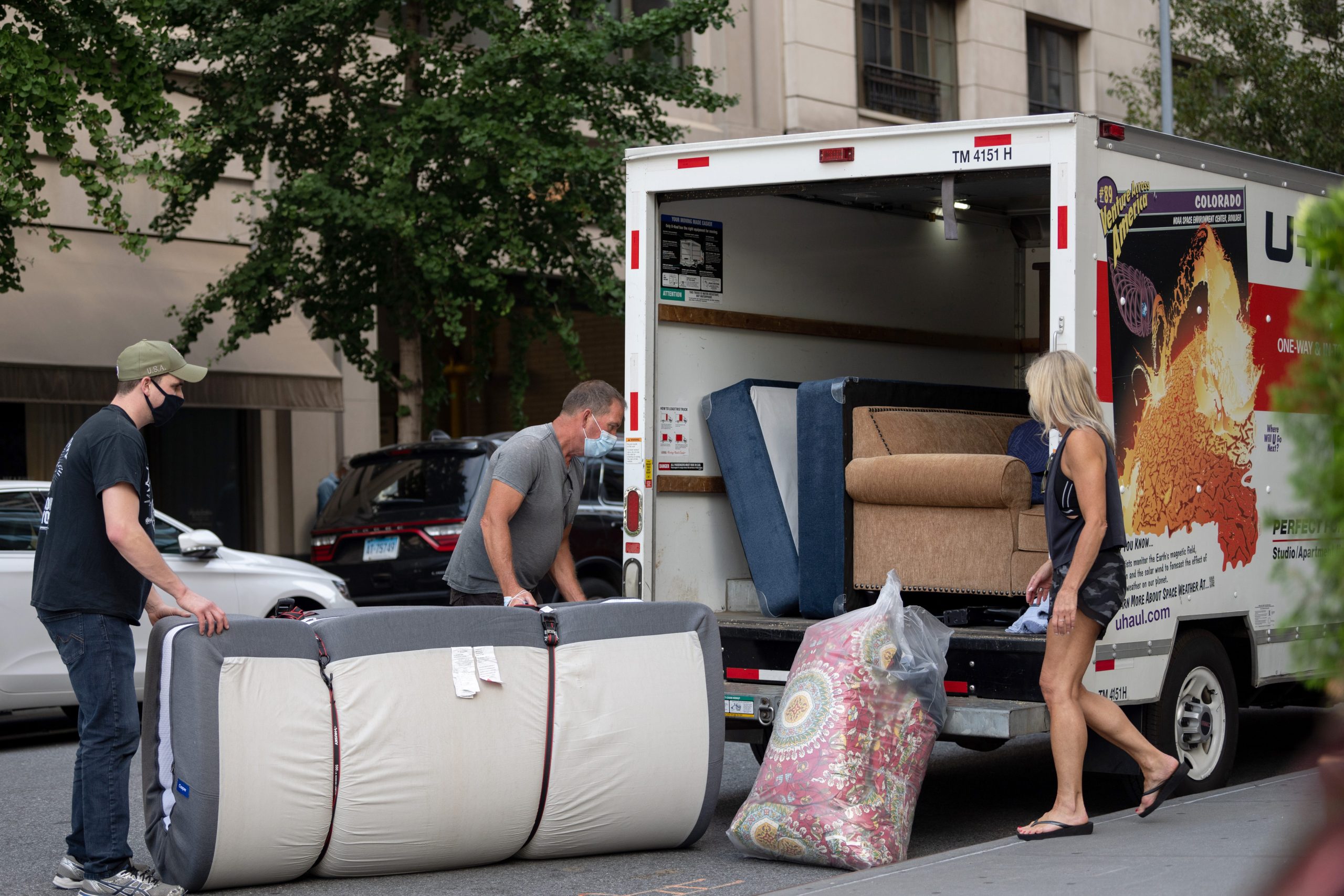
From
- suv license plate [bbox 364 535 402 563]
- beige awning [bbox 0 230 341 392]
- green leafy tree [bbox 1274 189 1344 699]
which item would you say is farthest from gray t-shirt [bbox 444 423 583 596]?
beige awning [bbox 0 230 341 392]

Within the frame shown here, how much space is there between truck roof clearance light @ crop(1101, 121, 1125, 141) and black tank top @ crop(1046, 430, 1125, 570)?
1.29 metres

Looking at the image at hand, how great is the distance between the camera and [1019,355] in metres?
9.41

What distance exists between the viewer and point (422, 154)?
1445 centimetres

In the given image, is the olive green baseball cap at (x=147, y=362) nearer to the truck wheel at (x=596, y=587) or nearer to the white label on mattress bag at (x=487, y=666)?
the white label on mattress bag at (x=487, y=666)

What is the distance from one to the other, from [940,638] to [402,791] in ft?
7.08

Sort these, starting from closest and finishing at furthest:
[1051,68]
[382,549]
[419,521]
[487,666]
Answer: [487,666], [419,521], [382,549], [1051,68]

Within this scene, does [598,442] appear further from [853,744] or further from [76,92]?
[76,92]

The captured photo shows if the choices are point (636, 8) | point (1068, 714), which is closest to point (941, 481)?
point (1068, 714)

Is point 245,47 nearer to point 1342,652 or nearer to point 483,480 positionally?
point 483,480

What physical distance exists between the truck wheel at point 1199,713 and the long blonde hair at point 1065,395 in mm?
1316

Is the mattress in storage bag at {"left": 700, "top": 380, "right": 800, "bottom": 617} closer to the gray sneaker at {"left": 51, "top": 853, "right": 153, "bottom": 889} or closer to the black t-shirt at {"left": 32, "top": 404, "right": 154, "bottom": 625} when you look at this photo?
the black t-shirt at {"left": 32, "top": 404, "right": 154, "bottom": 625}

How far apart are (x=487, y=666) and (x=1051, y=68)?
22.4 m

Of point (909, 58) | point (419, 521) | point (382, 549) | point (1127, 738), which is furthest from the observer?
point (909, 58)

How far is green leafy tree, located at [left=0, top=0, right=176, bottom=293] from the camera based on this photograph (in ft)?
37.6
